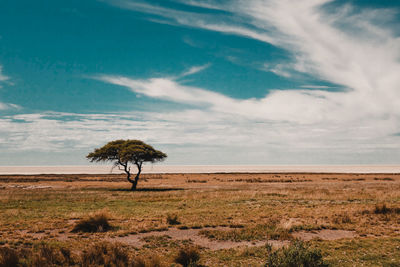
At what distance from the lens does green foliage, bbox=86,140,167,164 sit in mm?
48875

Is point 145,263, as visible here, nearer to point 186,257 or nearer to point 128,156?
point 186,257

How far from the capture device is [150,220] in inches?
800

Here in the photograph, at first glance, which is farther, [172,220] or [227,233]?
[172,220]

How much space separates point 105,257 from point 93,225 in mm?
7639

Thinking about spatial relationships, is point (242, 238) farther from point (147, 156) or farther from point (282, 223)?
point (147, 156)

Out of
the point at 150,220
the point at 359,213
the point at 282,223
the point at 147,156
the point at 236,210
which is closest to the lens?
the point at 282,223

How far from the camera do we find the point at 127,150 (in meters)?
48.2

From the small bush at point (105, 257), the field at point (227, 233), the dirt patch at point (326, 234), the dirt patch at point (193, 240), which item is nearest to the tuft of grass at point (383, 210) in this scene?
the field at point (227, 233)

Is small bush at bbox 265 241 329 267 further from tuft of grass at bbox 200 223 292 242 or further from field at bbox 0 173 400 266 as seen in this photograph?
tuft of grass at bbox 200 223 292 242

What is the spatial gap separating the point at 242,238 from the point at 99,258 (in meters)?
7.71

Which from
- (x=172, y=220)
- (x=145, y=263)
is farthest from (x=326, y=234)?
(x=145, y=263)

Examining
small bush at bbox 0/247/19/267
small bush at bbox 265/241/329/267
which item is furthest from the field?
small bush at bbox 0/247/19/267

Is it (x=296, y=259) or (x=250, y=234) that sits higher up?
(x=296, y=259)

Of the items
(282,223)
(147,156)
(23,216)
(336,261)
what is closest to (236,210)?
(282,223)
